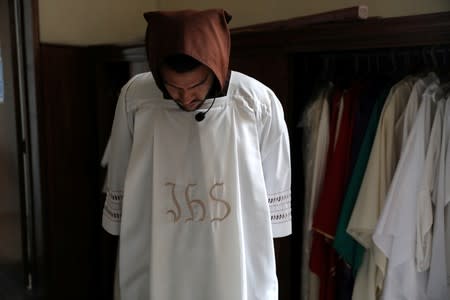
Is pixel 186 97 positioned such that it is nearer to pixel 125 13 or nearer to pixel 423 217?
pixel 423 217

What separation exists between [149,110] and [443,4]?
1075 millimetres

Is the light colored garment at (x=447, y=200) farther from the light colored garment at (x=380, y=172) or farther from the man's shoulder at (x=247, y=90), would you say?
the man's shoulder at (x=247, y=90)

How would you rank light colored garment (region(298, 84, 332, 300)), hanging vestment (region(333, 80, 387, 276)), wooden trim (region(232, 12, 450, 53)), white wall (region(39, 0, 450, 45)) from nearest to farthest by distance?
wooden trim (region(232, 12, 450, 53))
hanging vestment (region(333, 80, 387, 276))
light colored garment (region(298, 84, 332, 300))
white wall (region(39, 0, 450, 45))

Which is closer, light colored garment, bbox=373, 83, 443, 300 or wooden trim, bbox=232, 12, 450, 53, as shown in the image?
wooden trim, bbox=232, 12, 450, 53

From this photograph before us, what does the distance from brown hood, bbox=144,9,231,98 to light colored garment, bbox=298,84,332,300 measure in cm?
53

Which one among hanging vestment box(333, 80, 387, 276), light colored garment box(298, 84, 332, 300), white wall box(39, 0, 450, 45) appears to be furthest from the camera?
white wall box(39, 0, 450, 45)

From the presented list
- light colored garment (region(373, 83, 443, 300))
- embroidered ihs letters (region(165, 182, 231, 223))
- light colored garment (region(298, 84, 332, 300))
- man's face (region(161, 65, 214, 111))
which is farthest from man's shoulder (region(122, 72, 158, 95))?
light colored garment (region(373, 83, 443, 300))

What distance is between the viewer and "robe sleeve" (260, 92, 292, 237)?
49.3 inches

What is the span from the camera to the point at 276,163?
1.28 m

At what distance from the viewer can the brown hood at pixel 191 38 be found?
1.02m

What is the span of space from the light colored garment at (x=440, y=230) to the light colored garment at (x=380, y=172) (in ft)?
0.39

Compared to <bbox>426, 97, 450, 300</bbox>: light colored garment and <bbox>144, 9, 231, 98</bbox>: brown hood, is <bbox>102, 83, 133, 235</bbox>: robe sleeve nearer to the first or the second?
<bbox>144, 9, 231, 98</bbox>: brown hood

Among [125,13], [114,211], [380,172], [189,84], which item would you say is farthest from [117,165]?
[125,13]

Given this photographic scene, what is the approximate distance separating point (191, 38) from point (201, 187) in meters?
0.36
